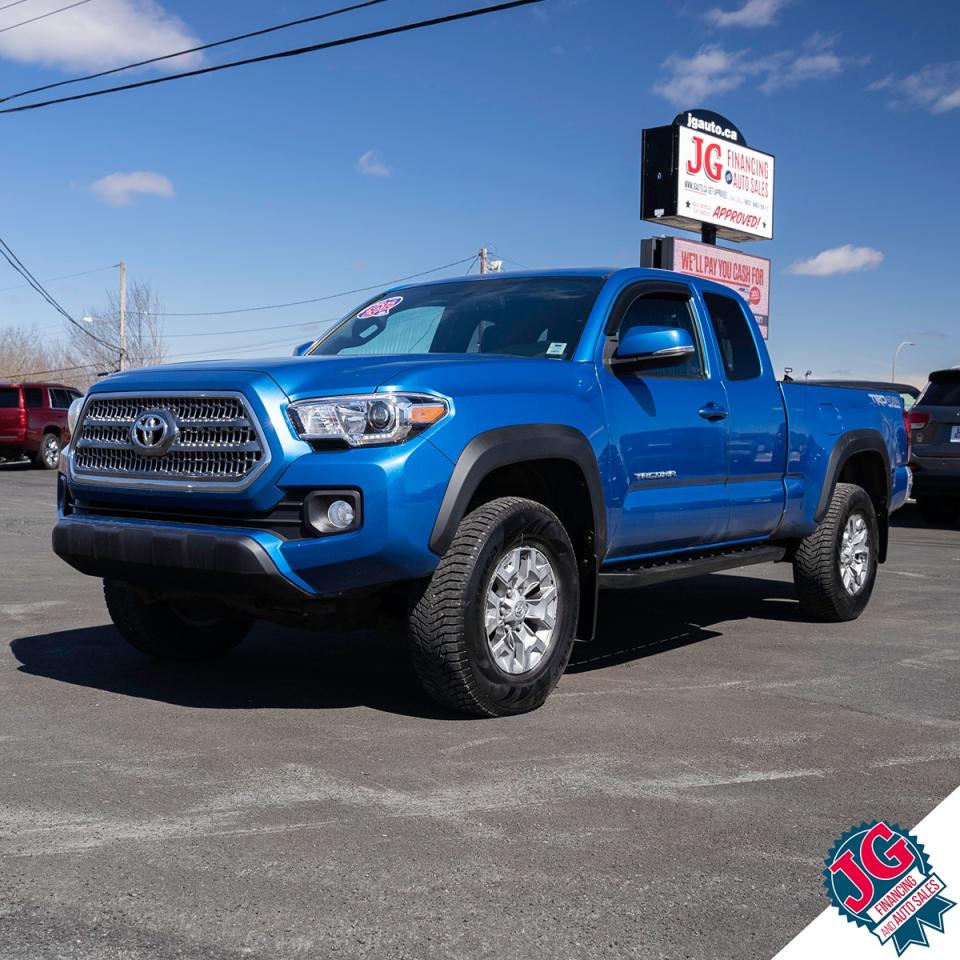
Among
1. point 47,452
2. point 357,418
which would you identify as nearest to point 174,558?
point 357,418

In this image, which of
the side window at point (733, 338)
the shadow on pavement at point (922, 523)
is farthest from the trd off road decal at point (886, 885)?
the shadow on pavement at point (922, 523)

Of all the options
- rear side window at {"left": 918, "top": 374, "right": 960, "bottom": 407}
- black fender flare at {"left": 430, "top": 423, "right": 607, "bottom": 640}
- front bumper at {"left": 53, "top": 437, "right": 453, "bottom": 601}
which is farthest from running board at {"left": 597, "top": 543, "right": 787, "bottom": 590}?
rear side window at {"left": 918, "top": 374, "right": 960, "bottom": 407}

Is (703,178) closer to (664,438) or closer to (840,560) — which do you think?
(840,560)

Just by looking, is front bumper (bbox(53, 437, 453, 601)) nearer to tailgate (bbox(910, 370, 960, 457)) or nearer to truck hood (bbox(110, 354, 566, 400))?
truck hood (bbox(110, 354, 566, 400))

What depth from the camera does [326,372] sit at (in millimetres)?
5062

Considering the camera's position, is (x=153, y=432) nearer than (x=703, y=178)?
Yes

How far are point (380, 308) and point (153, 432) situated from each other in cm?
217

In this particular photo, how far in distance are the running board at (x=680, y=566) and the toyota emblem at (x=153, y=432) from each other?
2.08 m

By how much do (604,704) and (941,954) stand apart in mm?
2603

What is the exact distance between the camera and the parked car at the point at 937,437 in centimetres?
1526

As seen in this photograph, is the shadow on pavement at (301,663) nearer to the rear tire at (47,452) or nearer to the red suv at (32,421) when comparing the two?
the red suv at (32,421)

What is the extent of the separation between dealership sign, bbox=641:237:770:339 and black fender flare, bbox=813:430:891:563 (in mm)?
14579

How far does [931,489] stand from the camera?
15.6 metres

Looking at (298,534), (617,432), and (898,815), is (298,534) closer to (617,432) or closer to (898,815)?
(617,432)
